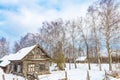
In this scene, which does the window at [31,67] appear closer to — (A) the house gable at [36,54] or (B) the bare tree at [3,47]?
(A) the house gable at [36,54]

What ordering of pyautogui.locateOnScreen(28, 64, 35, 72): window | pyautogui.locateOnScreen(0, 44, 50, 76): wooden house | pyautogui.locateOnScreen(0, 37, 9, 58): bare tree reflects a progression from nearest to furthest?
pyautogui.locateOnScreen(0, 44, 50, 76): wooden house
pyautogui.locateOnScreen(28, 64, 35, 72): window
pyautogui.locateOnScreen(0, 37, 9, 58): bare tree

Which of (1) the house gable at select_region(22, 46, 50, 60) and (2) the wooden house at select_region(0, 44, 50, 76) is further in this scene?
(1) the house gable at select_region(22, 46, 50, 60)

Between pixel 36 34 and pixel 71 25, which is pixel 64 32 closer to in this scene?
pixel 71 25

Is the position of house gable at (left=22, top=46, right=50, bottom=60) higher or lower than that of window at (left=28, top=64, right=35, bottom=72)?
higher

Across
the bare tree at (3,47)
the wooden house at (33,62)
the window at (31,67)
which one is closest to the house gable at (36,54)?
the wooden house at (33,62)

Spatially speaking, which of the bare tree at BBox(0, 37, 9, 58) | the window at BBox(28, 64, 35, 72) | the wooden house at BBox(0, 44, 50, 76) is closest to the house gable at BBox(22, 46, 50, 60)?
the wooden house at BBox(0, 44, 50, 76)

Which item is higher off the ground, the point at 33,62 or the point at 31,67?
the point at 33,62

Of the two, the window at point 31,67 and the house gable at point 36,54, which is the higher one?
the house gable at point 36,54

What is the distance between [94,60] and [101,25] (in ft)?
121

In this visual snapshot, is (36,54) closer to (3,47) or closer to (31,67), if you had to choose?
(31,67)

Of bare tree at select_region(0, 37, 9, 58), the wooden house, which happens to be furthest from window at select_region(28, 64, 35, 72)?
bare tree at select_region(0, 37, 9, 58)

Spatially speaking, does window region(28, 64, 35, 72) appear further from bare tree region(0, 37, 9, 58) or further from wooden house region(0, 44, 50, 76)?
bare tree region(0, 37, 9, 58)

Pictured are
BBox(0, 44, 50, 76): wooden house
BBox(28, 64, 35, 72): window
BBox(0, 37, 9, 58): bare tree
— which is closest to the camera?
BBox(0, 44, 50, 76): wooden house

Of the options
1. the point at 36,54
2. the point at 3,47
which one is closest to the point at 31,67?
the point at 36,54
